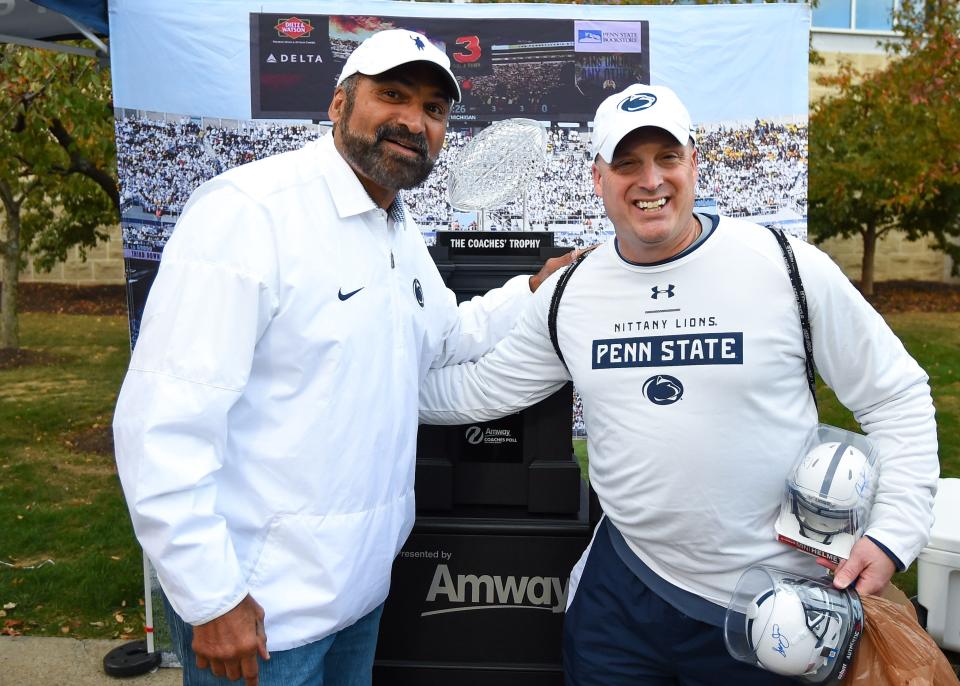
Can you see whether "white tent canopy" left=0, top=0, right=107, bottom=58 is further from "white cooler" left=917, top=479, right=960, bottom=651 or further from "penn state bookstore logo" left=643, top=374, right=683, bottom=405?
"white cooler" left=917, top=479, right=960, bottom=651

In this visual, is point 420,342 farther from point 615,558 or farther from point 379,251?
point 615,558

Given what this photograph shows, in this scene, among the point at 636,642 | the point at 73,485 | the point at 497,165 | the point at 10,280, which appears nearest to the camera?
the point at 636,642

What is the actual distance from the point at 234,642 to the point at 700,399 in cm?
107

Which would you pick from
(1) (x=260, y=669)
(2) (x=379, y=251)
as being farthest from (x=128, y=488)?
(2) (x=379, y=251)

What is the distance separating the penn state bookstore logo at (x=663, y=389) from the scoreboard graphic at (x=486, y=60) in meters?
2.07

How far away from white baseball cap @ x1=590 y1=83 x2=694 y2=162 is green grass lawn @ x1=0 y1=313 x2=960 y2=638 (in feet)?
9.62

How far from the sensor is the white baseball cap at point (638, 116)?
1852 mm

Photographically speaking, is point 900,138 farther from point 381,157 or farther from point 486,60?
point 381,157

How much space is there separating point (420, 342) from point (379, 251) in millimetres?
259

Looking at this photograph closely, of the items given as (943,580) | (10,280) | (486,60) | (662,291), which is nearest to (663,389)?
(662,291)

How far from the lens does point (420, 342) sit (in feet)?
6.69

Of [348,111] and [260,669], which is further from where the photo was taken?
[348,111]

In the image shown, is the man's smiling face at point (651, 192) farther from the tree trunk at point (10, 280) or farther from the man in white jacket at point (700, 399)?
the tree trunk at point (10, 280)

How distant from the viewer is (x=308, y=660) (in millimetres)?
1801
